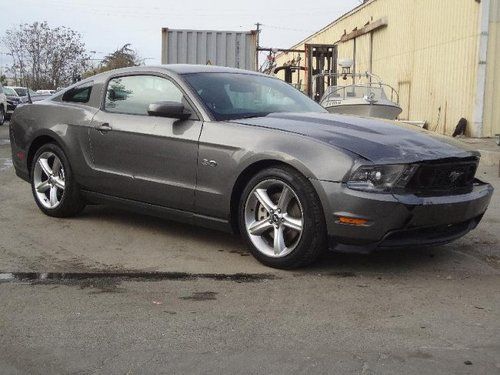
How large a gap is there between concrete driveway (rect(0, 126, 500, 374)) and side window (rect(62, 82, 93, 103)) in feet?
4.50

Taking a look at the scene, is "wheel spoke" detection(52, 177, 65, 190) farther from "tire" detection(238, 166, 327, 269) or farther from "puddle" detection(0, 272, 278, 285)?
"tire" detection(238, 166, 327, 269)

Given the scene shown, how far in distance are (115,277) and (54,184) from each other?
7.29 ft

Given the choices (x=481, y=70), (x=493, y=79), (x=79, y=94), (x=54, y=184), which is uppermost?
(x=481, y=70)

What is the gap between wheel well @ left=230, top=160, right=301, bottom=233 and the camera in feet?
15.5

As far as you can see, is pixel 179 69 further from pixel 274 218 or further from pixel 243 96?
pixel 274 218

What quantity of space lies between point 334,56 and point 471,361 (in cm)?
1487

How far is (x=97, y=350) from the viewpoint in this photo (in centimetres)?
325

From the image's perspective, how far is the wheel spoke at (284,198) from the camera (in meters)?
4.59

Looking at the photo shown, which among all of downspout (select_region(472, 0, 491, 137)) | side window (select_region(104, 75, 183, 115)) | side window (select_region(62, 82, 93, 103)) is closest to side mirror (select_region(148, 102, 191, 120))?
side window (select_region(104, 75, 183, 115))

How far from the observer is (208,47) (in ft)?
54.7

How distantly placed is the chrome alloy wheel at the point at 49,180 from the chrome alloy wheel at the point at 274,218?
7.78 ft

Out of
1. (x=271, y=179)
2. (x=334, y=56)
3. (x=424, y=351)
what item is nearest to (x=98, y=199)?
(x=271, y=179)

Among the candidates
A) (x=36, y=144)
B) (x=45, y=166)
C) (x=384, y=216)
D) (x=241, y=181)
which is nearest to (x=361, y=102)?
(x=36, y=144)

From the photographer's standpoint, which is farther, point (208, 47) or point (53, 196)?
point (208, 47)
